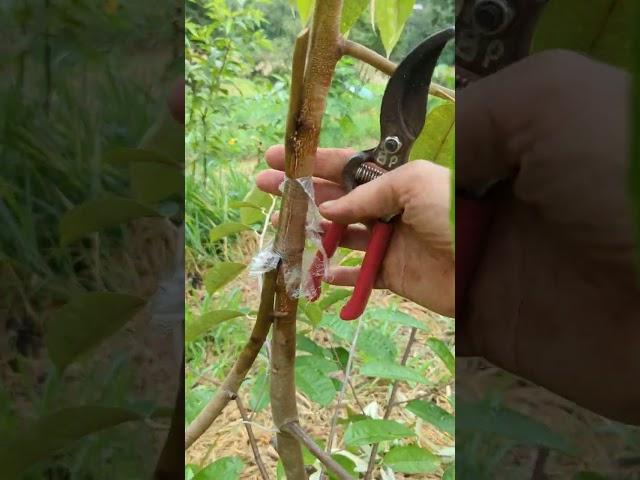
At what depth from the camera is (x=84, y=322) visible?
241 mm

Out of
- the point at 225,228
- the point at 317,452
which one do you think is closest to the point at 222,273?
the point at 225,228

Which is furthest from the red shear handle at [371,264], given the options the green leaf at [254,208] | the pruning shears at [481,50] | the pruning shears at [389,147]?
the pruning shears at [481,50]

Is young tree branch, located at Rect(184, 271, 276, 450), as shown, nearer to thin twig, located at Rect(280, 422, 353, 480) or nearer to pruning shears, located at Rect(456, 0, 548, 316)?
thin twig, located at Rect(280, 422, 353, 480)

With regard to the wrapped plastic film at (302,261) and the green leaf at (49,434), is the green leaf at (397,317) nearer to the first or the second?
the wrapped plastic film at (302,261)

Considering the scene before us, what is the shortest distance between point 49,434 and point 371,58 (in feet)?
0.81

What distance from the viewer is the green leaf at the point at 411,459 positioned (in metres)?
0.47

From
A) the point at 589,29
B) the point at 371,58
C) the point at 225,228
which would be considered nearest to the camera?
the point at 589,29

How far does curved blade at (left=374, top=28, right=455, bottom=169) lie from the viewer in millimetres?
391

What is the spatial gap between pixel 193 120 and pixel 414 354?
0.28 meters

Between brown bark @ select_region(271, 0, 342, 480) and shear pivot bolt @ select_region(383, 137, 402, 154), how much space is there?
7 cm

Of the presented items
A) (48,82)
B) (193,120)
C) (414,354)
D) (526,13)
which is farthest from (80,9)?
(414,354)

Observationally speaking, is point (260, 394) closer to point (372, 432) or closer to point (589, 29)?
point (372, 432)

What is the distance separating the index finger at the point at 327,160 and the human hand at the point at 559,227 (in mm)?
251

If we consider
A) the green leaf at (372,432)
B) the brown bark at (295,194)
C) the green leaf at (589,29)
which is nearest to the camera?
the green leaf at (589,29)
